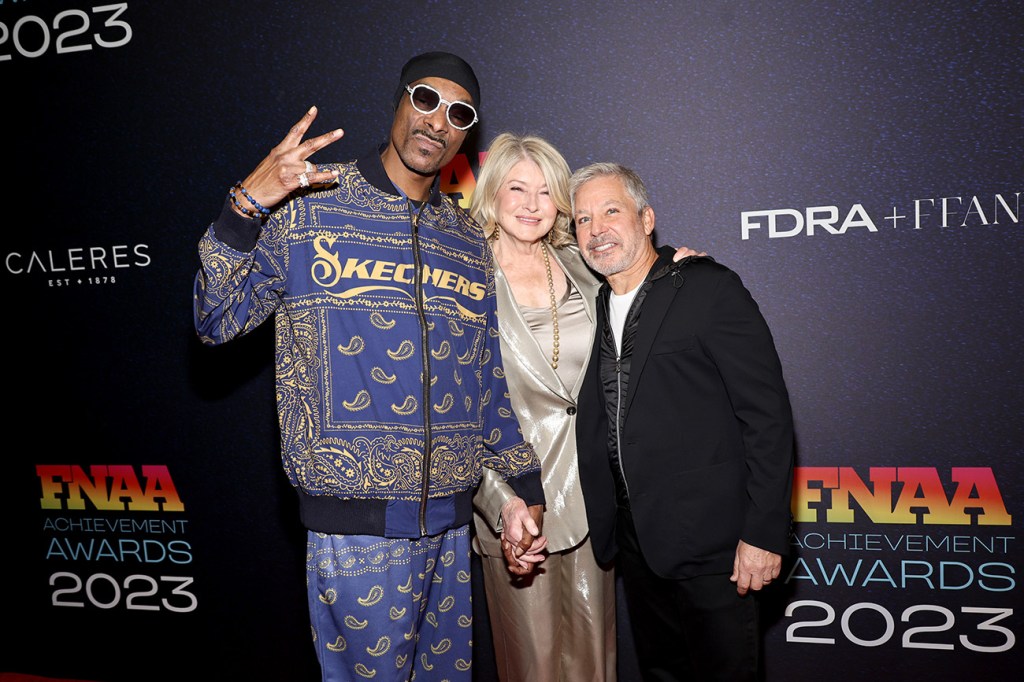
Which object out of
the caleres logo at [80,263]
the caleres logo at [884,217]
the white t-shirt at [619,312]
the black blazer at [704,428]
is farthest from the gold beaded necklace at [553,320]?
the caleres logo at [80,263]

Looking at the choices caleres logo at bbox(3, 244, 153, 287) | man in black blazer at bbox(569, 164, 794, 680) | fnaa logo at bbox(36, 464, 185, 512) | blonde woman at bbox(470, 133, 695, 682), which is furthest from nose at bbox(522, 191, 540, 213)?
fnaa logo at bbox(36, 464, 185, 512)

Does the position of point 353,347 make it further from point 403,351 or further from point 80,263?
point 80,263

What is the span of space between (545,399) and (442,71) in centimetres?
90

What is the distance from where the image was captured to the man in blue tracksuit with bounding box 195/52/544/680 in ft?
5.16

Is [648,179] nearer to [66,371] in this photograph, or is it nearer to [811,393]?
[811,393]

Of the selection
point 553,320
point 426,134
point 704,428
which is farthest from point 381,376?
point 704,428

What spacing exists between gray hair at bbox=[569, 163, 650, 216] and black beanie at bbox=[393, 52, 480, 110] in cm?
41

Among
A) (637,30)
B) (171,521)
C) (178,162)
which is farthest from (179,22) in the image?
(171,521)

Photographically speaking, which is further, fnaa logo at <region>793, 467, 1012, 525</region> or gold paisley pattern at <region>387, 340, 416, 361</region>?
fnaa logo at <region>793, 467, 1012, 525</region>

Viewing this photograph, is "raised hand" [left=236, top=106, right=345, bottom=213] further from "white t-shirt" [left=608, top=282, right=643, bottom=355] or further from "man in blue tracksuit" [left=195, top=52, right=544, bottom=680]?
"white t-shirt" [left=608, top=282, right=643, bottom=355]

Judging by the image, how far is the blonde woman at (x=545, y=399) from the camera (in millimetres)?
2076

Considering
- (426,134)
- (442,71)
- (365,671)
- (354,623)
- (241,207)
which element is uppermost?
(442,71)

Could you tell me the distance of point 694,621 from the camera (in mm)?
1855

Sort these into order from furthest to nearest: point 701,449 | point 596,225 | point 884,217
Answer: point 884,217 → point 596,225 → point 701,449
